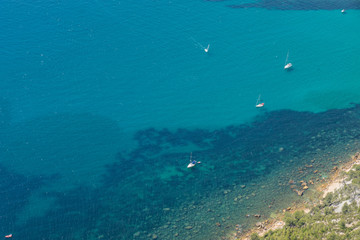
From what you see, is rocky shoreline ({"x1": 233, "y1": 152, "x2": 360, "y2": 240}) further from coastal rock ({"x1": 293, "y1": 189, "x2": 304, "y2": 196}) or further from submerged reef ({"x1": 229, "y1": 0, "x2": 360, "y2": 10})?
submerged reef ({"x1": 229, "y1": 0, "x2": 360, "y2": 10})

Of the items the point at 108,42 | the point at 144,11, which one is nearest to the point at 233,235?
the point at 108,42

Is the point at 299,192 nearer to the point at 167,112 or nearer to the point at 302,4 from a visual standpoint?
the point at 167,112

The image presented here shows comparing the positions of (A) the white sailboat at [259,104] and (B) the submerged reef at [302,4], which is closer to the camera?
(A) the white sailboat at [259,104]

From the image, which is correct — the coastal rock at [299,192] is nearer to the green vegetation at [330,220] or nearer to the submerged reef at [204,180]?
the submerged reef at [204,180]

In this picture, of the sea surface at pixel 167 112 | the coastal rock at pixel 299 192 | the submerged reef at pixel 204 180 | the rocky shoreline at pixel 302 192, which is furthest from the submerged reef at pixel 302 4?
the coastal rock at pixel 299 192

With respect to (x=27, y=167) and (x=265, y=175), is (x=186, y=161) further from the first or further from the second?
(x=27, y=167)

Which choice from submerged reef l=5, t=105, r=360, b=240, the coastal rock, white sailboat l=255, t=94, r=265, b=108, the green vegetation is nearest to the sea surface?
submerged reef l=5, t=105, r=360, b=240

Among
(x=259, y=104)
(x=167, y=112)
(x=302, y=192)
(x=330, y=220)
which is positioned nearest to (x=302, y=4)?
(x=259, y=104)
